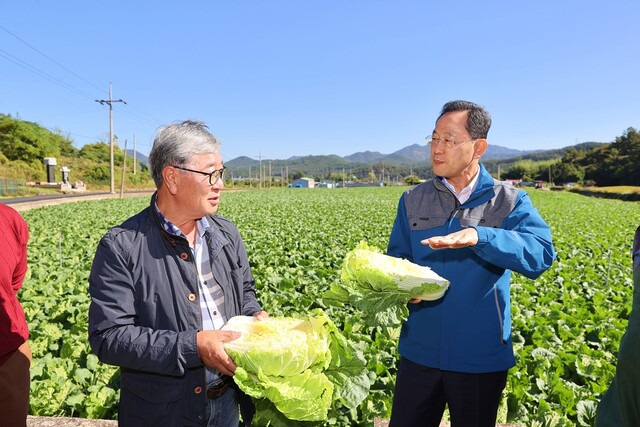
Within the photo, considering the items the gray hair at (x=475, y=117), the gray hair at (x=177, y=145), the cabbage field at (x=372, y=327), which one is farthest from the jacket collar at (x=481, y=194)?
the gray hair at (x=177, y=145)

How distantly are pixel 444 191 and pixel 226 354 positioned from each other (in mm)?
1628

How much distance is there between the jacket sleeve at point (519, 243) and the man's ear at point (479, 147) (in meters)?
0.34

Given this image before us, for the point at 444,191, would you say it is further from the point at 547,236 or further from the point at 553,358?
the point at 553,358

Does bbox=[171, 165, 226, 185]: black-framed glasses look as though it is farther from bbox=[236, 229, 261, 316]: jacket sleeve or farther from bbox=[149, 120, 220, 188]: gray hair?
bbox=[236, 229, 261, 316]: jacket sleeve

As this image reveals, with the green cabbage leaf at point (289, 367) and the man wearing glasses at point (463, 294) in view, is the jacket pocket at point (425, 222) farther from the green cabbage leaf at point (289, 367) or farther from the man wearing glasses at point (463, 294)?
the green cabbage leaf at point (289, 367)

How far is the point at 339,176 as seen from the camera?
154625 mm

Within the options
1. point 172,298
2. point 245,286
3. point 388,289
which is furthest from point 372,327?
point 172,298

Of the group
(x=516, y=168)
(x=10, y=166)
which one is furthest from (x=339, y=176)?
(x=10, y=166)

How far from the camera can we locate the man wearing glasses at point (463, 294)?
→ 2.50 m

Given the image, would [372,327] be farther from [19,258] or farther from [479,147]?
[19,258]

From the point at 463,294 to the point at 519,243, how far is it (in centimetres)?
45

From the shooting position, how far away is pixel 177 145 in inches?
81.7

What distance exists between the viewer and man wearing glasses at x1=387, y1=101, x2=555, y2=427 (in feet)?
8.20

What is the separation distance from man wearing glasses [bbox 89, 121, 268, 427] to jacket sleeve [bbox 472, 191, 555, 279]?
4.11ft
